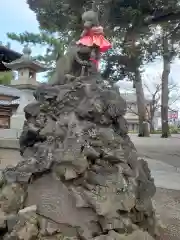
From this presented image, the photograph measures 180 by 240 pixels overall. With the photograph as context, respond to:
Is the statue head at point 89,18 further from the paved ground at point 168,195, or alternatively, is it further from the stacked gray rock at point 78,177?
the paved ground at point 168,195

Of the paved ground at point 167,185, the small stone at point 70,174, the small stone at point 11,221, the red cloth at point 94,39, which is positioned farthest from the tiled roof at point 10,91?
the small stone at point 70,174

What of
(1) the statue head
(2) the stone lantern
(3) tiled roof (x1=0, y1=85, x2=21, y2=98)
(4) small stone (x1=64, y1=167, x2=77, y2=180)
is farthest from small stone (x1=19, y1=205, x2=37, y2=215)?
(2) the stone lantern

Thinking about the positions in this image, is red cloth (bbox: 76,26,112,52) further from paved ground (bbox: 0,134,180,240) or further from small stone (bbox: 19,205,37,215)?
paved ground (bbox: 0,134,180,240)

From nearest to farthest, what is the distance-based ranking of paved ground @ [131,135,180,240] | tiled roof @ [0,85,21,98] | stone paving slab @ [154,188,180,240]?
stone paving slab @ [154,188,180,240] < paved ground @ [131,135,180,240] < tiled roof @ [0,85,21,98]

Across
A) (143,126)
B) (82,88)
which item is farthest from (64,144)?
(143,126)

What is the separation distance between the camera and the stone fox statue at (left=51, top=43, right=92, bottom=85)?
3004 mm

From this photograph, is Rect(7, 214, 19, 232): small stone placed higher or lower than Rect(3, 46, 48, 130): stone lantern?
lower

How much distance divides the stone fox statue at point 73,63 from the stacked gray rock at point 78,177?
0.29 m

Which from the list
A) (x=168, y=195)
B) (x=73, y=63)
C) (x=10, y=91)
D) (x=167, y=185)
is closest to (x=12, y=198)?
(x=73, y=63)

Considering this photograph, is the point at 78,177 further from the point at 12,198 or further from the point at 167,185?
the point at 167,185

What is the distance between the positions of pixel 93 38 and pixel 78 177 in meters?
1.45

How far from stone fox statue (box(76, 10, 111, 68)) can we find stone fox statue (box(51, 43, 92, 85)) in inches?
1.9

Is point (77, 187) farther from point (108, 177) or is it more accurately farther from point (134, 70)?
point (134, 70)

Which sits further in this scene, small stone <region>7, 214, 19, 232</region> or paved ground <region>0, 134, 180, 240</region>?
paved ground <region>0, 134, 180, 240</region>
